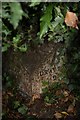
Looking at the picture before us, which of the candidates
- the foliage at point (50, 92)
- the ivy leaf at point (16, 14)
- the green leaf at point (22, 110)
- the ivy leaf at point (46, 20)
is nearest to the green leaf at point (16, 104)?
the green leaf at point (22, 110)

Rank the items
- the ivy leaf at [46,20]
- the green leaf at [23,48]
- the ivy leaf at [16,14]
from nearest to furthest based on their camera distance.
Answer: the ivy leaf at [16,14]
the ivy leaf at [46,20]
the green leaf at [23,48]

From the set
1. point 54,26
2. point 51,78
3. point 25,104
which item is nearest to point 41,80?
point 51,78

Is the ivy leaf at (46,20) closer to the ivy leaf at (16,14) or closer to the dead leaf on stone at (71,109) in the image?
the ivy leaf at (16,14)

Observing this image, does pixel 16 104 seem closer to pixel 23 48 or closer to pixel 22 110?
pixel 22 110

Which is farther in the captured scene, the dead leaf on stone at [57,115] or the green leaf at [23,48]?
the dead leaf on stone at [57,115]

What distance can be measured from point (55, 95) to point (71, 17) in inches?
26.2

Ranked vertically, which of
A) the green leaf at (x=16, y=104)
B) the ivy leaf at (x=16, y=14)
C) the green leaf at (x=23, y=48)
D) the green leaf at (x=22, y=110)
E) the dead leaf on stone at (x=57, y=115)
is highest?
the ivy leaf at (x=16, y=14)

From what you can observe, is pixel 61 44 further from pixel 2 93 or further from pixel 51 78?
pixel 2 93

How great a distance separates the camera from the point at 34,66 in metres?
2.20

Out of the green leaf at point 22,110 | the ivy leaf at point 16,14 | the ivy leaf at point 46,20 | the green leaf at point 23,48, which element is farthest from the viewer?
the green leaf at point 22,110

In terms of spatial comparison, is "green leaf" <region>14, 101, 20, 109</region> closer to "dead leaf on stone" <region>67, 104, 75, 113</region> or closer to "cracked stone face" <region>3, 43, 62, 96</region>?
"cracked stone face" <region>3, 43, 62, 96</region>

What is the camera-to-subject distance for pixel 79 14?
76.6 inches

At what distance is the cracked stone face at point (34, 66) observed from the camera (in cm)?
216

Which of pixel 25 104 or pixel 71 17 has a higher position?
pixel 71 17
